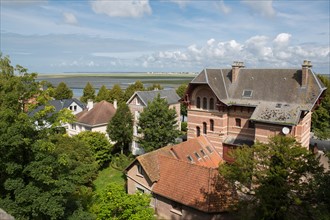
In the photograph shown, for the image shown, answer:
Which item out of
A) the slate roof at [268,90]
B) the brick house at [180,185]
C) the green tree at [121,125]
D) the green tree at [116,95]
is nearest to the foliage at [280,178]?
the brick house at [180,185]

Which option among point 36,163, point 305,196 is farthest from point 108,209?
point 305,196

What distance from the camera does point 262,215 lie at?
1441cm

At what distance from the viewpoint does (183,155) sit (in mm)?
28531

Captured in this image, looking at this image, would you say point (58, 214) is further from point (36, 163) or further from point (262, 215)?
point (262, 215)

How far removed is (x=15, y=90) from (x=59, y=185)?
5757 mm

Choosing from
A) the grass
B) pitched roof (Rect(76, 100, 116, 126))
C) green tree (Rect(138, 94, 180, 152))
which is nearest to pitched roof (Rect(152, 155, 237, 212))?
green tree (Rect(138, 94, 180, 152))

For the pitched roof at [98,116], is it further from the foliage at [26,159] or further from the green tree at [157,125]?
the foliage at [26,159]

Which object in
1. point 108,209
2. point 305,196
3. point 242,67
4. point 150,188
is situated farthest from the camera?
point 242,67

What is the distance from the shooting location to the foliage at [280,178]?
1391cm

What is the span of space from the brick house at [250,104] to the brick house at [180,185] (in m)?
5.61

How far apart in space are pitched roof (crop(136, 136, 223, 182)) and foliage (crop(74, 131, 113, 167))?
1022 centimetres

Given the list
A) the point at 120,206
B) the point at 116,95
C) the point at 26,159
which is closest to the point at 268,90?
the point at 120,206

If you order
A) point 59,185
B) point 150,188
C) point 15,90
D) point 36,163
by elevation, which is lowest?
point 150,188

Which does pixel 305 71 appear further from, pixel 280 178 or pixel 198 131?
pixel 280 178
